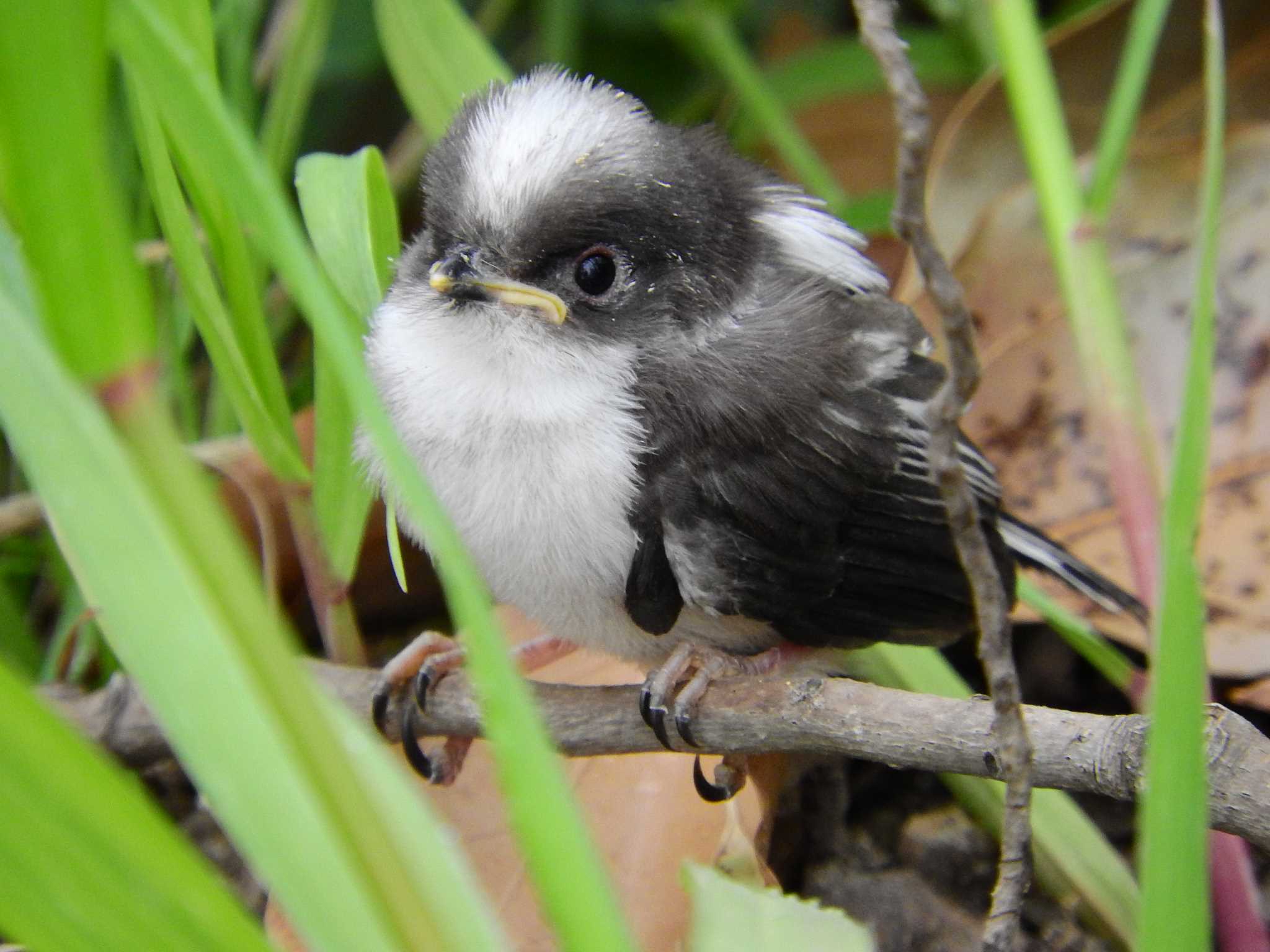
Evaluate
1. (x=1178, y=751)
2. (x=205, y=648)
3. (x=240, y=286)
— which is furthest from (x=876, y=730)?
(x=240, y=286)

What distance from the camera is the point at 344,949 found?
623mm

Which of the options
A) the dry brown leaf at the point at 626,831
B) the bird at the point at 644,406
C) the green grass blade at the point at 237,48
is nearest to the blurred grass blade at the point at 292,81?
the green grass blade at the point at 237,48

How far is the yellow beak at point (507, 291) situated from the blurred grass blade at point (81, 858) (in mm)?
614

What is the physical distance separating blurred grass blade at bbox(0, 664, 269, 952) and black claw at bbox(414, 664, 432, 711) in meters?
0.67

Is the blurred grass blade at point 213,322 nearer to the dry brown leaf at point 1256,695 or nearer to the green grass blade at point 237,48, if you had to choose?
the green grass blade at point 237,48

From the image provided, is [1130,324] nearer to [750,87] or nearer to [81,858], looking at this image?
[750,87]

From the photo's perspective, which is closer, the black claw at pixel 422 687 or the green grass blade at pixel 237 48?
the black claw at pixel 422 687

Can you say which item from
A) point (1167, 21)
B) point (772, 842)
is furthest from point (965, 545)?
point (1167, 21)

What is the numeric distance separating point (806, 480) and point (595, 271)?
0.94 ft

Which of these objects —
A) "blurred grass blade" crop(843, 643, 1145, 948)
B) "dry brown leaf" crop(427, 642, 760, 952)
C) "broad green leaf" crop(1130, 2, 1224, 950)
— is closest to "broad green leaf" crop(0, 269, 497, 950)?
"broad green leaf" crop(1130, 2, 1224, 950)

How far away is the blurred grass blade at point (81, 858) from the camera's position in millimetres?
605

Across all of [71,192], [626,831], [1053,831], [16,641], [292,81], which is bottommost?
[16,641]

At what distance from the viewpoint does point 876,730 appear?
981 mm

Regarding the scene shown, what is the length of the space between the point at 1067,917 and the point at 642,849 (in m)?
0.49
